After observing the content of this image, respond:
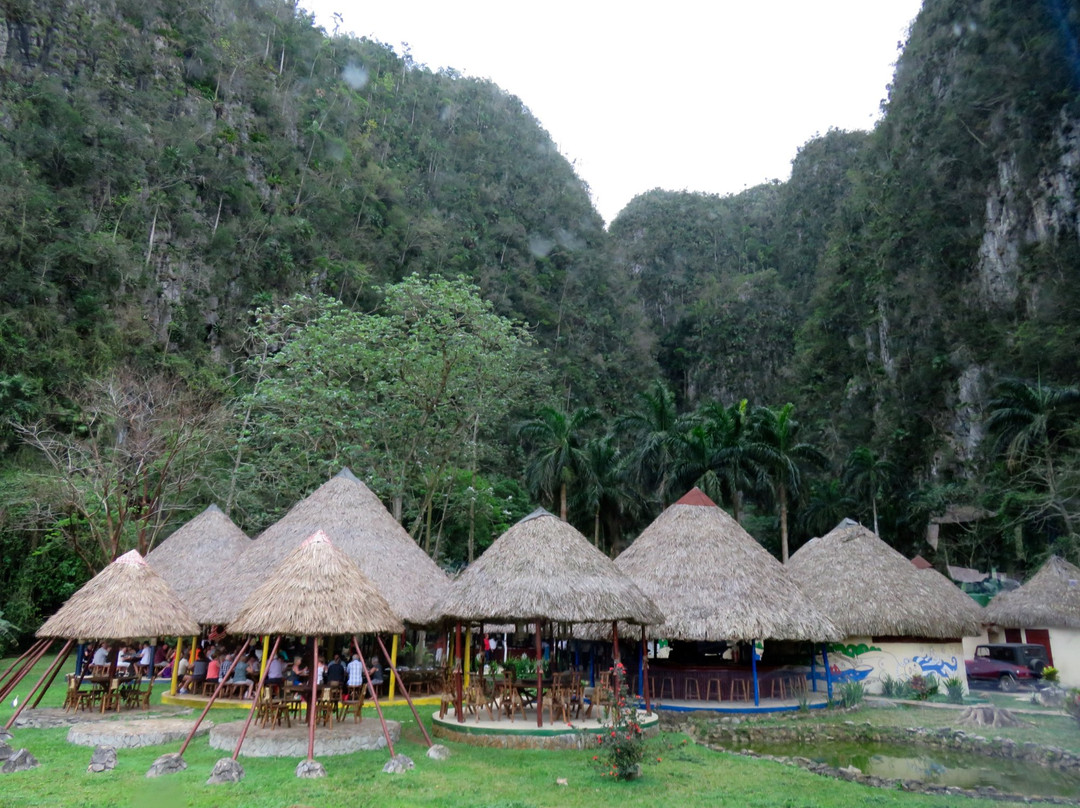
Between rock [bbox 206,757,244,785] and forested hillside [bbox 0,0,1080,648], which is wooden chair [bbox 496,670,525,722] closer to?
rock [bbox 206,757,244,785]

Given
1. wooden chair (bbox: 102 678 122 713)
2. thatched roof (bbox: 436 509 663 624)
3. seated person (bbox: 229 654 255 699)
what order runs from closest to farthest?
1. thatched roof (bbox: 436 509 663 624)
2. wooden chair (bbox: 102 678 122 713)
3. seated person (bbox: 229 654 255 699)

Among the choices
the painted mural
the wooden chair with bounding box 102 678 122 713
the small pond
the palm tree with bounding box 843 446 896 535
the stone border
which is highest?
the palm tree with bounding box 843 446 896 535

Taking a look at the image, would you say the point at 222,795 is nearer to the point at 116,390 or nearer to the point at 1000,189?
the point at 116,390

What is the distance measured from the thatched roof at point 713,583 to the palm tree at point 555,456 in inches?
649

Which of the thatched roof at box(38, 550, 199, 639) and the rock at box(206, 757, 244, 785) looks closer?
the rock at box(206, 757, 244, 785)

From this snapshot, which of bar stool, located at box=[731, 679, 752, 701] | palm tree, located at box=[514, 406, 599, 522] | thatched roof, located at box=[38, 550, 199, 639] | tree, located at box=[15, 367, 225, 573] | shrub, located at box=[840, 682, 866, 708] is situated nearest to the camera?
thatched roof, located at box=[38, 550, 199, 639]

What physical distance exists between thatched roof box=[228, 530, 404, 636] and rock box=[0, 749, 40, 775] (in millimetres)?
2746

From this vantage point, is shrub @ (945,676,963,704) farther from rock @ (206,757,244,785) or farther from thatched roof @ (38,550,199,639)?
thatched roof @ (38,550,199,639)

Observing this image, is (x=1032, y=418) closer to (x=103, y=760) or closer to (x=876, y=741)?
(x=876, y=741)

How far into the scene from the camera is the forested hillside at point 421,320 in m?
24.7

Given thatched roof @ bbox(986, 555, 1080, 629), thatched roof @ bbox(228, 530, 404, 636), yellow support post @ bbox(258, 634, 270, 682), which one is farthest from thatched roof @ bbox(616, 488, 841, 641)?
thatched roof @ bbox(986, 555, 1080, 629)

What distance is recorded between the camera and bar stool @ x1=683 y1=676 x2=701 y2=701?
16347 millimetres

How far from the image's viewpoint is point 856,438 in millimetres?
43469

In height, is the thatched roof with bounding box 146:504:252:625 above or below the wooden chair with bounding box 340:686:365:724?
above
